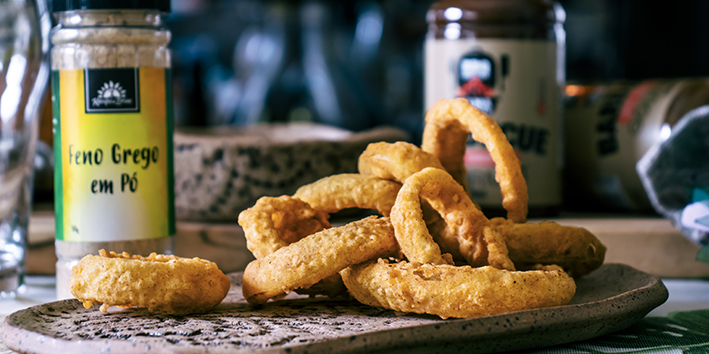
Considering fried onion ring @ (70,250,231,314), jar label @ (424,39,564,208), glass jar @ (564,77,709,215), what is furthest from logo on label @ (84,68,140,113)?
glass jar @ (564,77,709,215)

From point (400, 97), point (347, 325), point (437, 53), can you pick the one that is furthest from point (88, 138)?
point (400, 97)

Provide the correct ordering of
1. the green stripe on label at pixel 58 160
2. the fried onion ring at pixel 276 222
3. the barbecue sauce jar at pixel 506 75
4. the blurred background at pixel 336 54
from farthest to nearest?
the blurred background at pixel 336 54 → the barbecue sauce jar at pixel 506 75 → the green stripe on label at pixel 58 160 → the fried onion ring at pixel 276 222

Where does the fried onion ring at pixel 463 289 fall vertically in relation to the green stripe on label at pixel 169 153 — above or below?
below

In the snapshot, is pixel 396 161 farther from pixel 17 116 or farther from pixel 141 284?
pixel 17 116

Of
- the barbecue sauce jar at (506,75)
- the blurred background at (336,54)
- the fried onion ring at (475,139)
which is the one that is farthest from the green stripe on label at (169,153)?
the blurred background at (336,54)

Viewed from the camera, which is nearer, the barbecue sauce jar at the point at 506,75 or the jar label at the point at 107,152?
the jar label at the point at 107,152

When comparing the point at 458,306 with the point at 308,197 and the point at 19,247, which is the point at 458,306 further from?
the point at 19,247

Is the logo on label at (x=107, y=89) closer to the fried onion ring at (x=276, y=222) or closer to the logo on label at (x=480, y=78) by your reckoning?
the fried onion ring at (x=276, y=222)
